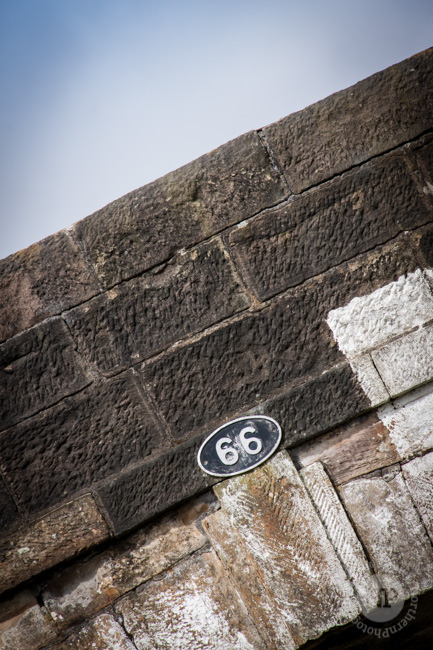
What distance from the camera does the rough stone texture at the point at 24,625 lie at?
221 cm

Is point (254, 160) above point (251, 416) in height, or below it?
above

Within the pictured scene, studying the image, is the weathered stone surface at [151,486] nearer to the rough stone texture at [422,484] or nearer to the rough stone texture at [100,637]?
the rough stone texture at [100,637]

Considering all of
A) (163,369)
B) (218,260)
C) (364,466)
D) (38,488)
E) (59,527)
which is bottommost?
(364,466)

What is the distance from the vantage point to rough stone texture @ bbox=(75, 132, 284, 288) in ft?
7.13

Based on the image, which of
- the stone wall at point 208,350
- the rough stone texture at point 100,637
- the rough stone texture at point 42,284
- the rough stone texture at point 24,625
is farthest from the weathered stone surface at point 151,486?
the rough stone texture at point 42,284

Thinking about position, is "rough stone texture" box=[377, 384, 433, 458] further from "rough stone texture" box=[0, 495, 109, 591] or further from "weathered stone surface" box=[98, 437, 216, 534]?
"rough stone texture" box=[0, 495, 109, 591]

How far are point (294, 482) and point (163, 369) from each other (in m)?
0.76

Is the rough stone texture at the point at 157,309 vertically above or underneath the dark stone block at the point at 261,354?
above

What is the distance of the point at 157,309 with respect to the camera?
2186 millimetres

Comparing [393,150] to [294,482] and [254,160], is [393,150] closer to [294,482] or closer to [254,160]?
[254,160]

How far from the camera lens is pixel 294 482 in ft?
6.90

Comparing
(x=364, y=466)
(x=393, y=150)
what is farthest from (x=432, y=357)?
(x=393, y=150)

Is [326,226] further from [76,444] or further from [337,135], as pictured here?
[76,444]

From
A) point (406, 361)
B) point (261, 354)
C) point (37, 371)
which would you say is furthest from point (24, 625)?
point (406, 361)
